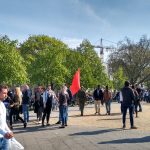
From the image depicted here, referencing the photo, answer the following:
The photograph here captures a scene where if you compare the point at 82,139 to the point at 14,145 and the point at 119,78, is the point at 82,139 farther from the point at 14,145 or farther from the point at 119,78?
the point at 119,78

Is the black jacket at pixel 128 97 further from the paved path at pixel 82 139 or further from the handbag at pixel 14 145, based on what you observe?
the handbag at pixel 14 145

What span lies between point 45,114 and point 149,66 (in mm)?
65481

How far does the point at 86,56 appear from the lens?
2552 inches

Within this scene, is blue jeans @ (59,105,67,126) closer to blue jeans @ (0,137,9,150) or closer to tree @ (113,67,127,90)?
blue jeans @ (0,137,9,150)

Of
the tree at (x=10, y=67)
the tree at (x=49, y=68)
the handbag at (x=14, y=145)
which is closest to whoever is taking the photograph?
the handbag at (x=14, y=145)

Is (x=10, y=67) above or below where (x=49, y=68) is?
below

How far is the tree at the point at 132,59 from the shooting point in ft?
254

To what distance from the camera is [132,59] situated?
3135 inches

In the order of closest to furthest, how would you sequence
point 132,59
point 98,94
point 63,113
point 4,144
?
point 4,144
point 63,113
point 98,94
point 132,59

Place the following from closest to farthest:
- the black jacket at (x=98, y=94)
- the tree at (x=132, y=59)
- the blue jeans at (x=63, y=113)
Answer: the blue jeans at (x=63, y=113) < the black jacket at (x=98, y=94) < the tree at (x=132, y=59)

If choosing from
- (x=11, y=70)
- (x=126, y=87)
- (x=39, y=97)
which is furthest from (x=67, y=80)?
(x=126, y=87)

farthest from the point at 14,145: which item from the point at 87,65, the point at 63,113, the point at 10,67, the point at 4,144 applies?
the point at 87,65

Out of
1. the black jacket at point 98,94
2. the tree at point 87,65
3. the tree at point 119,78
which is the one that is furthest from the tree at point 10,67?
the tree at point 119,78

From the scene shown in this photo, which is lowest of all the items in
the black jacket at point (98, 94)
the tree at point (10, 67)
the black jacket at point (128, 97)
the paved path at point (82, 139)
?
the paved path at point (82, 139)
